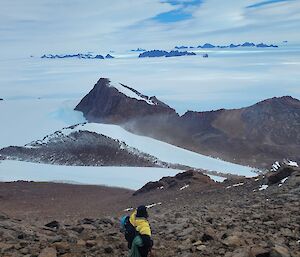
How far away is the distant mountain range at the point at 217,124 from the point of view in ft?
192

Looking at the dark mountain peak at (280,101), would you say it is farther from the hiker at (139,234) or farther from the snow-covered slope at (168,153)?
the hiker at (139,234)

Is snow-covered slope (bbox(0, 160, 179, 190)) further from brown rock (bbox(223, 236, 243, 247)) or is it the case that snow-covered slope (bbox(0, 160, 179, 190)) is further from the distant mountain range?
brown rock (bbox(223, 236, 243, 247))

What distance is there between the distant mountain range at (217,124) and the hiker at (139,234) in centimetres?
4668

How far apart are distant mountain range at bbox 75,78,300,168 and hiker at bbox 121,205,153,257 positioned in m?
46.7

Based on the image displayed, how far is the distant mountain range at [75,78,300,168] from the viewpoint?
58.4 meters

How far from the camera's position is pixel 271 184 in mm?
17312

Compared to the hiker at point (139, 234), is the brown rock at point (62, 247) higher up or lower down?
lower down

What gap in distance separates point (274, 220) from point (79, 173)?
25.9 m

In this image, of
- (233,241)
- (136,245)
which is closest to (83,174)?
(233,241)

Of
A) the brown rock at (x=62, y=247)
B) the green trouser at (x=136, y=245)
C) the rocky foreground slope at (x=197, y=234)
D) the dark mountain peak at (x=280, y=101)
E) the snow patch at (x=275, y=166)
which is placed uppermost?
the green trouser at (x=136, y=245)

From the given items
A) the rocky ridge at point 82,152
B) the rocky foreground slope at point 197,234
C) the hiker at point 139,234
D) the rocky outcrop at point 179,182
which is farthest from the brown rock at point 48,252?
the rocky ridge at point 82,152

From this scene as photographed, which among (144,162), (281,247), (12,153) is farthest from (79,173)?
(281,247)

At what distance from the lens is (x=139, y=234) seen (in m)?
6.86

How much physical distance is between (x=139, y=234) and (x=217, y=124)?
2424 inches
